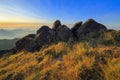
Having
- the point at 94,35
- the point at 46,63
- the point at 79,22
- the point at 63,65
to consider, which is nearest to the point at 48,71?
the point at 63,65

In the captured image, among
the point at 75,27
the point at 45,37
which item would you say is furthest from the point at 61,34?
the point at 75,27

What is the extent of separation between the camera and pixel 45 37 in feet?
82.5

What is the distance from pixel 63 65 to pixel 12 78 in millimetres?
3483

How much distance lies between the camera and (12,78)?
14922 millimetres

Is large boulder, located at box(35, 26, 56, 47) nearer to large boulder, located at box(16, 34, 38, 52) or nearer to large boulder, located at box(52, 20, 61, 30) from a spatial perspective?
large boulder, located at box(16, 34, 38, 52)

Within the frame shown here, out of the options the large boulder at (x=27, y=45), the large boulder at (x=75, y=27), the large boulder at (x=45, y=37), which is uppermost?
the large boulder at (x=75, y=27)

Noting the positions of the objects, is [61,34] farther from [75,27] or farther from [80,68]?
[80,68]

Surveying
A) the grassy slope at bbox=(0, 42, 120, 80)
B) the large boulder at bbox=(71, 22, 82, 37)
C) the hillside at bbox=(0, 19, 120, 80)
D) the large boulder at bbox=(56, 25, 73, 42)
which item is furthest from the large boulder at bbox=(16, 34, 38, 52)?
the grassy slope at bbox=(0, 42, 120, 80)

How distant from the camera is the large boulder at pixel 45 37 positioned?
80.6ft

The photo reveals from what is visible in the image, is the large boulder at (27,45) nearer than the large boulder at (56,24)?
Yes

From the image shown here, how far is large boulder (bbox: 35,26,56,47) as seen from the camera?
2458 cm

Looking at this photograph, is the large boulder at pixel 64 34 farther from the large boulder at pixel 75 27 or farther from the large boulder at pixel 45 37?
the large boulder at pixel 75 27

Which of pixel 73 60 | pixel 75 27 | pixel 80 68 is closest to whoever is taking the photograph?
pixel 80 68

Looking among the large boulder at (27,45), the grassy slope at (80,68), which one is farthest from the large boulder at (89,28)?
the grassy slope at (80,68)
